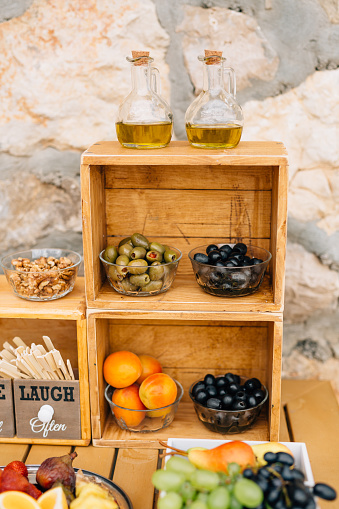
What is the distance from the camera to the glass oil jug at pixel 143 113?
115cm

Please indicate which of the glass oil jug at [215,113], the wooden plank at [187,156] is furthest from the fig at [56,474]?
the glass oil jug at [215,113]

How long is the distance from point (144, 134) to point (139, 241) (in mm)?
229

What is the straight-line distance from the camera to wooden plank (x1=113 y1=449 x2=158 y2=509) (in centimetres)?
111

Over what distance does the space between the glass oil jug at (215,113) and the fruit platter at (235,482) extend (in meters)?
0.59

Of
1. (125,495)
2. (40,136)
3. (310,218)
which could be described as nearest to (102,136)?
(40,136)

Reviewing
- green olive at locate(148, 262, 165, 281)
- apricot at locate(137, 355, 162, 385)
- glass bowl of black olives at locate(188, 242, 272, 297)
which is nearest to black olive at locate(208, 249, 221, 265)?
glass bowl of black olives at locate(188, 242, 272, 297)

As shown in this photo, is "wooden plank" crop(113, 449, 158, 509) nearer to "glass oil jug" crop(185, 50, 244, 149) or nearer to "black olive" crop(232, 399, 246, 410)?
"black olive" crop(232, 399, 246, 410)

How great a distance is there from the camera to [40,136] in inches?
56.0

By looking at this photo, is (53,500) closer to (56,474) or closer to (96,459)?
(56,474)

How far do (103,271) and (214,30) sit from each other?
621 millimetres

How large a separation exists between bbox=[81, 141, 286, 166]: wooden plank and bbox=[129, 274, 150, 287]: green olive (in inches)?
9.3

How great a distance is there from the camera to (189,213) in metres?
1.33

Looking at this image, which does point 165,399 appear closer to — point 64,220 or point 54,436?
point 54,436

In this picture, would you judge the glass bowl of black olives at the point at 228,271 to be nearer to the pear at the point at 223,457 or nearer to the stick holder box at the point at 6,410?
the pear at the point at 223,457
